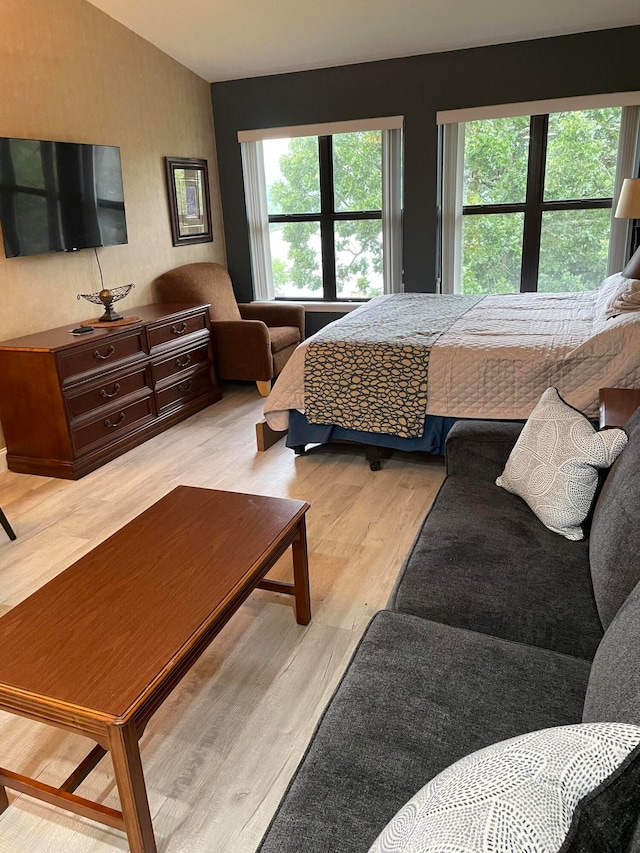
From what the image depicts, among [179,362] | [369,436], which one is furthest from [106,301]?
[369,436]

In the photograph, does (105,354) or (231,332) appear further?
(231,332)

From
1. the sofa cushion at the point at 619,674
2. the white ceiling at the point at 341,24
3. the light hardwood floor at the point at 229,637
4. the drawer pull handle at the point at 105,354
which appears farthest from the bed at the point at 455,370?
the sofa cushion at the point at 619,674

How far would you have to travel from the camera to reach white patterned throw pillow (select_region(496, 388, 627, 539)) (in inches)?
73.4

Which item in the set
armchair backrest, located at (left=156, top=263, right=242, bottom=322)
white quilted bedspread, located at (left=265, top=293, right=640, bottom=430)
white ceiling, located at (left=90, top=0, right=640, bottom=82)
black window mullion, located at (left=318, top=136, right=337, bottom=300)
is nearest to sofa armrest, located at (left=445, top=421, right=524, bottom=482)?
white quilted bedspread, located at (left=265, top=293, right=640, bottom=430)

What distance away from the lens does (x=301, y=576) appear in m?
2.13

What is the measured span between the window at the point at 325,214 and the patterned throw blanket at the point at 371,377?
2.06 metres

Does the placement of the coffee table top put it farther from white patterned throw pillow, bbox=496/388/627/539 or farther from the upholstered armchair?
the upholstered armchair

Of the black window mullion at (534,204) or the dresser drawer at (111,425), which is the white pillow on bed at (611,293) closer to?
the black window mullion at (534,204)

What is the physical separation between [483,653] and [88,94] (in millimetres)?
4257

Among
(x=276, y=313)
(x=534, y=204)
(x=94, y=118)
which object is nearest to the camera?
(x=94, y=118)

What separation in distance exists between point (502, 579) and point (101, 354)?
2805 mm

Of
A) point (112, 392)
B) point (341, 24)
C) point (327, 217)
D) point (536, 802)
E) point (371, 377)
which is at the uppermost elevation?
point (341, 24)

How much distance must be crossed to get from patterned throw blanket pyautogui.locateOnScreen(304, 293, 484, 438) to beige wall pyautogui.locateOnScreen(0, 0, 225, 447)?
5.69 feet

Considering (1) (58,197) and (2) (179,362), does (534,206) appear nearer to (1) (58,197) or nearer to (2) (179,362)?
(2) (179,362)
